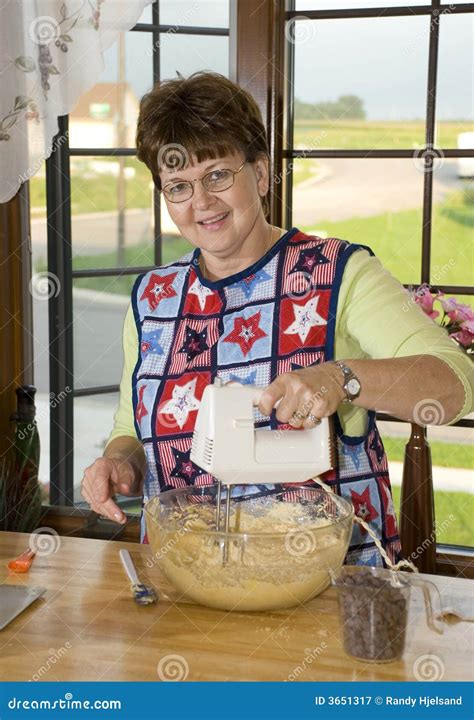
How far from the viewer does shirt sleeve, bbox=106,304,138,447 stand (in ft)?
6.53

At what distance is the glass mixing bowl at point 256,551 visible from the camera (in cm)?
134

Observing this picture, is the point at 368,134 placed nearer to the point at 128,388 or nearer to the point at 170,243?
the point at 170,243

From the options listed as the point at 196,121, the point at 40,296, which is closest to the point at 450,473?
the point at 40,296

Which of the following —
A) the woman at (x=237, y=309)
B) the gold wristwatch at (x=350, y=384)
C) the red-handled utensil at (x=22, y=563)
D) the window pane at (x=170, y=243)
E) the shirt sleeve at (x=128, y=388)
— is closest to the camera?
the gold wristwatch at (x=350, y=384)

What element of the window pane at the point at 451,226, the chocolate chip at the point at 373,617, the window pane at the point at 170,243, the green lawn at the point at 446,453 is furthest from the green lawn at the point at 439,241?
the chocolate chip at the point at 373,617

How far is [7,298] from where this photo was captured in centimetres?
329

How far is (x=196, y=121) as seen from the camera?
5.91 feet

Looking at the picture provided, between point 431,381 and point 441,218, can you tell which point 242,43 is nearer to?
point 441,218

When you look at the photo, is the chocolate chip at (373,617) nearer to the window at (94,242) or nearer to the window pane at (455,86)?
the window pane at (455,86)

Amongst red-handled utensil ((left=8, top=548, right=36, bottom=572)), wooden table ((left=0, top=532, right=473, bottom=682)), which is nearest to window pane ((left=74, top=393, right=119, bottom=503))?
red-handled utensil ((left=8, top=548, right=36, bottom=572))

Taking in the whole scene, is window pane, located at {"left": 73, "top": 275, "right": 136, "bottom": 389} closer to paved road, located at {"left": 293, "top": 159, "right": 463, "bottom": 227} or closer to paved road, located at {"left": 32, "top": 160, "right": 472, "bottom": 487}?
paved road, located at {"left": 32, "top": 160, "right": 472, "bottom": 487}

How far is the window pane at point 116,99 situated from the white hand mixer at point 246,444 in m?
2.14

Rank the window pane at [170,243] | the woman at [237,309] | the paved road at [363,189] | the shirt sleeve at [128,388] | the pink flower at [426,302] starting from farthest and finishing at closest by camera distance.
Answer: the window pane at [170,243] → the paved road at [363,189] → the pink flower at [426,302] → the shirt sleeve at [128,388] → the woman at [237,309]

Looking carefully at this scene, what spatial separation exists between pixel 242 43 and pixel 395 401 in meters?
1.80
